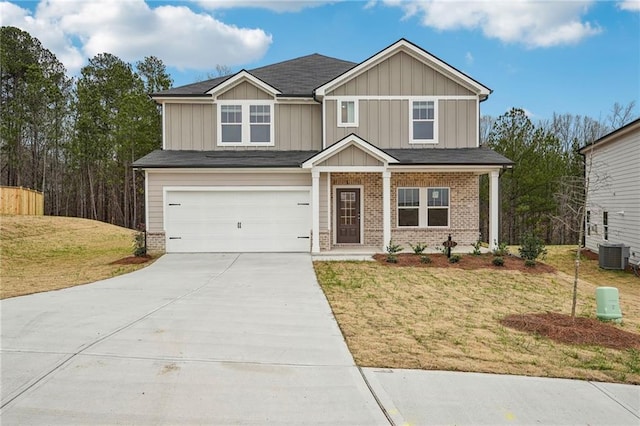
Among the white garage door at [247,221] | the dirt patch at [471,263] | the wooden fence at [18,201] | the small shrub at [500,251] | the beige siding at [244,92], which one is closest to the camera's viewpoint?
the dirt patch at [471,263]

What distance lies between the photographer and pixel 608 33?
18922 mm

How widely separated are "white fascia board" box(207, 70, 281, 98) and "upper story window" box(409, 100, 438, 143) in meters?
5.15

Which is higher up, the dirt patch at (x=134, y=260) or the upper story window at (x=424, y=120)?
the upper story window at (x=424, y=120)

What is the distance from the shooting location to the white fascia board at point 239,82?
1669cm

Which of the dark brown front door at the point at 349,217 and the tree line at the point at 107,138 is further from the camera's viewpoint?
the tree line at the point at 107,138

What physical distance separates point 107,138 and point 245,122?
2203 centimetres

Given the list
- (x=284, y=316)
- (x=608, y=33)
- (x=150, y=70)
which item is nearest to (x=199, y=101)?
(x=284, y=316)

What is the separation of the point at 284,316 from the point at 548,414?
432 cm

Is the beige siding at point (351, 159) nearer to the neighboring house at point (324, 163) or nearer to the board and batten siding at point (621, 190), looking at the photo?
the neighboring house at point (324, 163)

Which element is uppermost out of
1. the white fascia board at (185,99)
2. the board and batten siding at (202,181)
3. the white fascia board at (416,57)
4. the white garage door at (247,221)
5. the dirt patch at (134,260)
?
the white fascia board at (416,57)

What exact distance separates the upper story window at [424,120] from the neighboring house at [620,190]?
18.3ft

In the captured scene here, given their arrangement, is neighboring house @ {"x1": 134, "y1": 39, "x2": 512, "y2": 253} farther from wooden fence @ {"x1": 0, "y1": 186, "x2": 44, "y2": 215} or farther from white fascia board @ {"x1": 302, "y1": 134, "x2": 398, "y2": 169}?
wooden fence @ {"x1": 0, "y1": 186, "x2": 44, "y2": 215}

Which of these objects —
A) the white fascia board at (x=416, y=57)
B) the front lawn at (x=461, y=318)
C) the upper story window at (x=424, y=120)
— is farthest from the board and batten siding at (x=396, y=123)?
the front lawn at (x=461, y=318)

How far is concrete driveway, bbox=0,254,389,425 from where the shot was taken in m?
3.99
